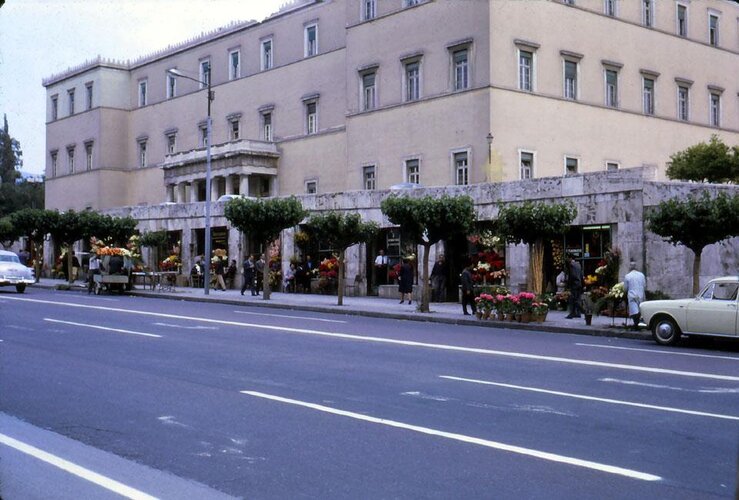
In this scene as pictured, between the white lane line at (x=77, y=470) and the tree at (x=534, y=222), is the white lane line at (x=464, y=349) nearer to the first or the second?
the tree at (x=534, y=222)

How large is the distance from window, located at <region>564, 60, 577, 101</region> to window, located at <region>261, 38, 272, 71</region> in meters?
21.6

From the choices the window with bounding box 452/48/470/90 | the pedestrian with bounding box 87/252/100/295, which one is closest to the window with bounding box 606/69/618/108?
the window with bounding box 452/48/470/90

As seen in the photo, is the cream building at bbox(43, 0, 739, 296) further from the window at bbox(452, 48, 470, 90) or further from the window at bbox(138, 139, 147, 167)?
the window at bbox(138, 139, 147, 167)

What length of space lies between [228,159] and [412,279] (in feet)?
84.8

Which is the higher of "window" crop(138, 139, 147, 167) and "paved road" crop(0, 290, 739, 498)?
"window" crop(138, 139, 147, 167)

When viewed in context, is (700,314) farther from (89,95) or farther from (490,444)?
(89,95)

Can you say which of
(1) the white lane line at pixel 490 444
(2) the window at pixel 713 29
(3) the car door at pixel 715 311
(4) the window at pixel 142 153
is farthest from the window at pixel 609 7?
(1) the white lane line at pixel 490 444

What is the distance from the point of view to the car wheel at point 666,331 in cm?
1892

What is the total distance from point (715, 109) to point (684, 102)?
321 centimetres

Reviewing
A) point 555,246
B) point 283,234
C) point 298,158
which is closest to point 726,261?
point 555,246

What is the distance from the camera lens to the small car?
1783 cm

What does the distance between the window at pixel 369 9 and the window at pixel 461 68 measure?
6689mm

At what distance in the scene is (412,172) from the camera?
43906 millimetres

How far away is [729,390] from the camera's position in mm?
11562
